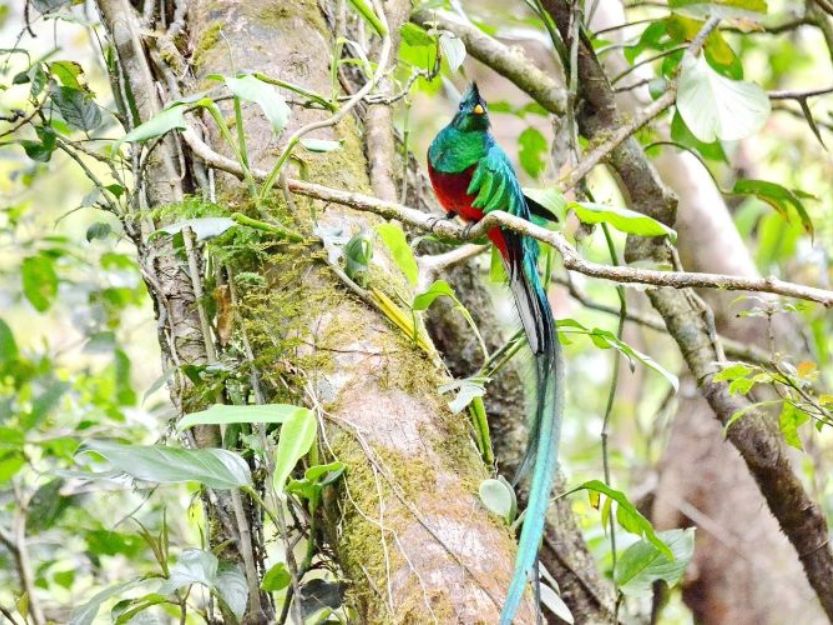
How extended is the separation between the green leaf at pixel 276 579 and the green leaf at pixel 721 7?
1572 millimetres

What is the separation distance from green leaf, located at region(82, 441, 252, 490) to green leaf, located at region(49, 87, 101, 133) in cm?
84

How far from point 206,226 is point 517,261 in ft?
1.97

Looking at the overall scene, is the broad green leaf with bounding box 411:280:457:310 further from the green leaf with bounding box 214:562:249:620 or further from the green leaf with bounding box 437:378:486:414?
the green leaf with bounding box 214:562:249:620

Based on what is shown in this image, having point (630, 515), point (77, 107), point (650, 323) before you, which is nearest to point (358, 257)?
point (630, 515)

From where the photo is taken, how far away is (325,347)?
1.55 m

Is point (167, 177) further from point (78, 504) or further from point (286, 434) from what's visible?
point (78, 504)

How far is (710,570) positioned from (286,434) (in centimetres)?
252

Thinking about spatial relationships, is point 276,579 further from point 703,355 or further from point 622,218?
point 703,355

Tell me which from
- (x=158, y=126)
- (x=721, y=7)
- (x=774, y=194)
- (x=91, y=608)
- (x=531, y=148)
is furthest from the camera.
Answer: (x=531, y=148)

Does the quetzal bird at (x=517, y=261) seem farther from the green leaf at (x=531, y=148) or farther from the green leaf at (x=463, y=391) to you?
the green leaf at (x=531, y=148)

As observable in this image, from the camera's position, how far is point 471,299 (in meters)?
2.39

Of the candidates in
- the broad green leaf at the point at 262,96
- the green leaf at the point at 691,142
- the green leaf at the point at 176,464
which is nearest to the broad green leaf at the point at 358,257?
the broad green leaf at the point at 262,96

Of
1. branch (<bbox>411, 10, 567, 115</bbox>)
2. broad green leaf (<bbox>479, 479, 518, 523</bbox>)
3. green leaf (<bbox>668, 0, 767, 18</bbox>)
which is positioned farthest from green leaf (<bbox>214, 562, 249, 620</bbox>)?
green leaf (<bbox>668, 0, 767, 18</bbox>)

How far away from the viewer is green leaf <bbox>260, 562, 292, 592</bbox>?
1472 mm
